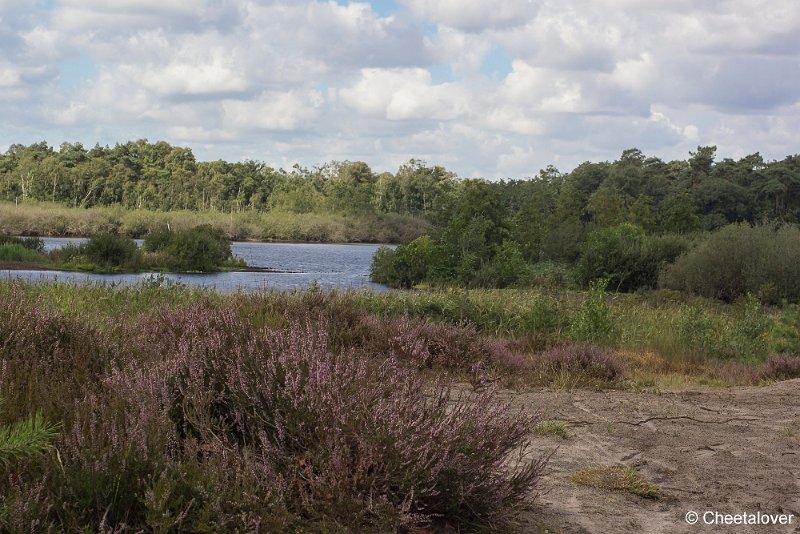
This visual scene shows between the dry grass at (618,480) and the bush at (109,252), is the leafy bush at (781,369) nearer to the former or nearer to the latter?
the dry grass at (618,480)

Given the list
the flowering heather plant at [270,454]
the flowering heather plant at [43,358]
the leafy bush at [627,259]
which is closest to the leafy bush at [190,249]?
the leafy bush at [627,259]

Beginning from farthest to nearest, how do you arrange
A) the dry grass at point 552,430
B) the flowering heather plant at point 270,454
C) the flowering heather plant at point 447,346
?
the flowering heather plant at point 447,346 → the dry grass at point 552,430 → the flowering heather plant at point 270,454

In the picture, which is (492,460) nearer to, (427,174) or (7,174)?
→ (7,174)

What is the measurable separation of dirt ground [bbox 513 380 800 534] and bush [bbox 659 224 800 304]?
22.5 meters

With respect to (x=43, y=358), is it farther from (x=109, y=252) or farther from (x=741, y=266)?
(x=109, y=252)

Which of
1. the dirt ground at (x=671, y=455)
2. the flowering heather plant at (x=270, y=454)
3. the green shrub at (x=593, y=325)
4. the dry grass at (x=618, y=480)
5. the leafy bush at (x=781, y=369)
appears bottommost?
the leafy bush at (x=781, y=369)

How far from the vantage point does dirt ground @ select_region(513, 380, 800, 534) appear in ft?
14.5

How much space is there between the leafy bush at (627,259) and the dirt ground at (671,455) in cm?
2778

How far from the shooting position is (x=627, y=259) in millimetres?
36750

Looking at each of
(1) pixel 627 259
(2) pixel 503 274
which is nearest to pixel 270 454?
(2) pixel 503 274

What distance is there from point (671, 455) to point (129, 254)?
36.8m

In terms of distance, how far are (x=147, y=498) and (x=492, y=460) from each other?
5.19 feet

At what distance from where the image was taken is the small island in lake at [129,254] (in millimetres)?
38156

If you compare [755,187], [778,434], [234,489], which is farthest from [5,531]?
[755,187]
